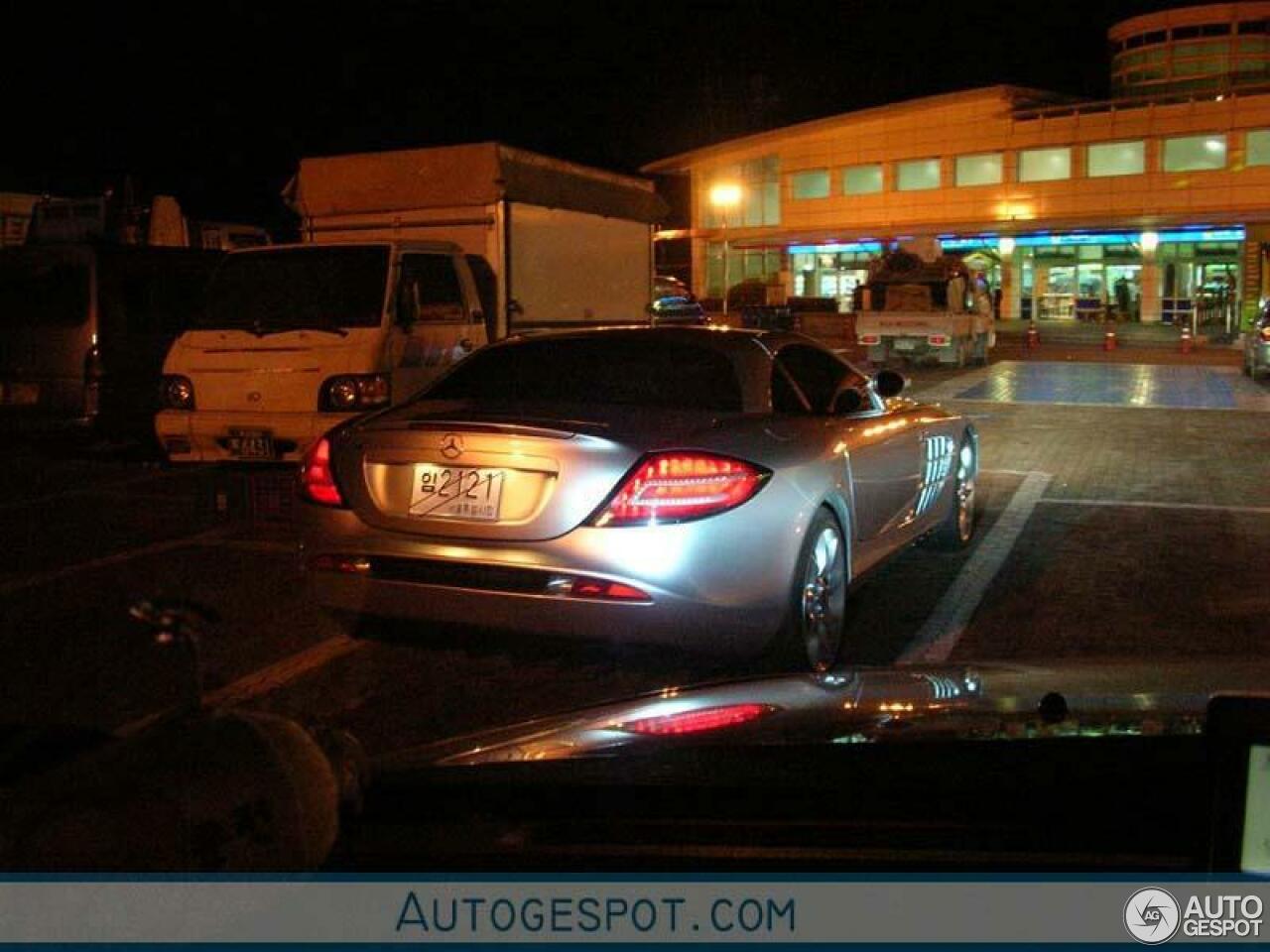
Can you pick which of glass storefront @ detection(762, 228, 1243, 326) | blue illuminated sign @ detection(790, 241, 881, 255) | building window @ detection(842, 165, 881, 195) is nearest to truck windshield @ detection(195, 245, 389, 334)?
glass storefront @ detection(762, 228, 1243, 326)

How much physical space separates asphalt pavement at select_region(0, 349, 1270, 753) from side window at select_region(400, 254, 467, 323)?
185 cm

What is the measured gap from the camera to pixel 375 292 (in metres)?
9.52

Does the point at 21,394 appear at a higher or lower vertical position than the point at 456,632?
higher

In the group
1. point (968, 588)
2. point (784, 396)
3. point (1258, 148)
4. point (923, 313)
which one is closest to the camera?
point (784, 396)

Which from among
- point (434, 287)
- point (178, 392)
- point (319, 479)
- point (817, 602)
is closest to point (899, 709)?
A: point (817, 602)

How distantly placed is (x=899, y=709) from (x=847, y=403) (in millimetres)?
3856

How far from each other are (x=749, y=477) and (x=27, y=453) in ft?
34.7

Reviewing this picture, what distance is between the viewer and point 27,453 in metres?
13.9

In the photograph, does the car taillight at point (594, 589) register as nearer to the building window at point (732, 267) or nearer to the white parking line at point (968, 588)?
the white parking line at point (968, 588)

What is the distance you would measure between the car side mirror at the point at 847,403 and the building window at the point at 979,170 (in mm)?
45328

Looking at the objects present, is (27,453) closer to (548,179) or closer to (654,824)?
(548,179)

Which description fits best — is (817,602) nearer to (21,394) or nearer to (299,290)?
(299,290)

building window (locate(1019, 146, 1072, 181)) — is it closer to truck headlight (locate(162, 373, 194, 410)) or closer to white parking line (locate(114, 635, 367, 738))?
truck headlight (locate(162, 373, 194, 410))

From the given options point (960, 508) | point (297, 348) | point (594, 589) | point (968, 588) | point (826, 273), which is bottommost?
point (968, 588)
